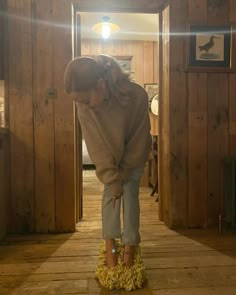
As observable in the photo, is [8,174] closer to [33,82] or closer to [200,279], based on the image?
[33,82]

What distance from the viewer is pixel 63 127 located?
7.36 feet

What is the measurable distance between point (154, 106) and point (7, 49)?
2.62 metres

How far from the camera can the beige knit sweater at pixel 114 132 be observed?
1.33m

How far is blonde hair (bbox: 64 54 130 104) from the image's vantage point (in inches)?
47.8

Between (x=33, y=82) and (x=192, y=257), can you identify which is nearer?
(x=192, y=257)

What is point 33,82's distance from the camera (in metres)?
2.22

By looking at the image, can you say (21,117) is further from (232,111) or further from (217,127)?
(232,111)

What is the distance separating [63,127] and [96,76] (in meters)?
1.05

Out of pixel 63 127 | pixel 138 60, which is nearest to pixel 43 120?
pixel 63 127

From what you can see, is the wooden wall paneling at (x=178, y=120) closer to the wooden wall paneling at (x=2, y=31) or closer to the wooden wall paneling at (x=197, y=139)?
the wooden wall paneling at (x=197, y=139)

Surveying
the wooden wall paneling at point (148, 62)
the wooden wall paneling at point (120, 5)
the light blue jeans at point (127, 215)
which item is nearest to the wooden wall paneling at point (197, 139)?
the wooden wall paneling at point (120, 5)

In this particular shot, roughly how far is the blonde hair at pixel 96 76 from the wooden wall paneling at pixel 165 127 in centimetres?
106

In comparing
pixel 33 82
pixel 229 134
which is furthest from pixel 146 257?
pixel 33 82

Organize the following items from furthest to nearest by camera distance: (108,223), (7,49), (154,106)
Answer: (154,106) → (7,49) → (108,223)
